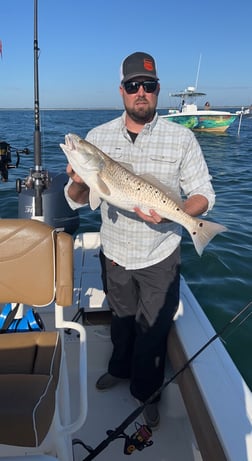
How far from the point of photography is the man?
8.86 ft

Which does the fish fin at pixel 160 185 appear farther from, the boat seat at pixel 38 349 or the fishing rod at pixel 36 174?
the fishing rod at pixel 36 174

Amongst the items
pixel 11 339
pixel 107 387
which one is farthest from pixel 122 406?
pixel 11 339

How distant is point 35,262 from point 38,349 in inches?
21.4

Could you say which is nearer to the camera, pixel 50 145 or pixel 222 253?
pixel 222 253

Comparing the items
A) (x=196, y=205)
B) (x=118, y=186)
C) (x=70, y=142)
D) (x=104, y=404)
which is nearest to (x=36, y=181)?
(x=70, y=142)

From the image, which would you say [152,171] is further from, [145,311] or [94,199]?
[145,311]

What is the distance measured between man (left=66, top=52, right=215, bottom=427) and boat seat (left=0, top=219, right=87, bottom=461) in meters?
0.60

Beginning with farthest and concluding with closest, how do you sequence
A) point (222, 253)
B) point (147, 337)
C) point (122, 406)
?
point (222, 253), point (122, 406), point (147, 337)

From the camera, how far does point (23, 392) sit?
5.64ft

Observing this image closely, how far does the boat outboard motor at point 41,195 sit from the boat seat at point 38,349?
2.12 metres

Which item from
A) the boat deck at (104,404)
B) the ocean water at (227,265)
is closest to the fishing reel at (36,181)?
the boat deck at (104,404)

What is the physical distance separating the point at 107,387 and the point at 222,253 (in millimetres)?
3955

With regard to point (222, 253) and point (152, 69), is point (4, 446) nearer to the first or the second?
point (152, 69)

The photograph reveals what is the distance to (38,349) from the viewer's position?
225cm
